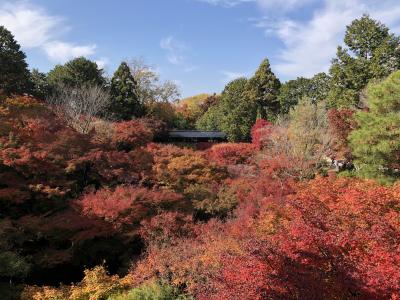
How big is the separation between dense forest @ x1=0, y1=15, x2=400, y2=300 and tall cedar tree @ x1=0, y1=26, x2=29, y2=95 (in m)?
5.80

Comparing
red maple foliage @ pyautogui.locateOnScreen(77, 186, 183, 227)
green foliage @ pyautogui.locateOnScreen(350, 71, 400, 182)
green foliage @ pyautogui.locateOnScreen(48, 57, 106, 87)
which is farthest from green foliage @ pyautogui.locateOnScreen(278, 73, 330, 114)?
red maple foliage @ pyautogui.locateOnScreen(77, 186, 183, 227)

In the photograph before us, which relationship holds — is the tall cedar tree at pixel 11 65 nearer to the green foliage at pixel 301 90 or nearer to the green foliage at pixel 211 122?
the green foliage at pixel 211 122

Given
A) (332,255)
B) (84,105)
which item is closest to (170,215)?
(332,255)

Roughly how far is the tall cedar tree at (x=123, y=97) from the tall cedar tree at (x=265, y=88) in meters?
10.9

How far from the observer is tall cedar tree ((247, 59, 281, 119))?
39.2 meters

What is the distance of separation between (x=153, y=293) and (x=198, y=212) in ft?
22.1

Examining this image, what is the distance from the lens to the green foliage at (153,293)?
12.3m

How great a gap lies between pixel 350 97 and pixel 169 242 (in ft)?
69.3

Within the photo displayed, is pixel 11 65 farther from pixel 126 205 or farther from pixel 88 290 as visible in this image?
pixel 88 290


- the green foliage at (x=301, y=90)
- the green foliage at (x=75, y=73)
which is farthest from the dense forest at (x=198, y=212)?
the green foliage at (x=301, y=90)

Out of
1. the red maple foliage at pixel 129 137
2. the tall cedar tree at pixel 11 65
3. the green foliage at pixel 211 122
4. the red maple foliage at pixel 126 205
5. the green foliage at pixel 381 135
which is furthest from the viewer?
the green foliage at pixel 211 122

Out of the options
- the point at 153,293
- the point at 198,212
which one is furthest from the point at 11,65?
the point at 153,293

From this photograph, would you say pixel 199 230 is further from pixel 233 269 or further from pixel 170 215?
pixel 233 269

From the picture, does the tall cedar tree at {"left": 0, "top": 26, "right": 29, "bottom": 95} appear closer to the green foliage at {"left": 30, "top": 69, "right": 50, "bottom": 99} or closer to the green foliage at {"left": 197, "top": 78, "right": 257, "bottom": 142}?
the green foliage at {"left": 30, "top": 69, "right": 50, "bottom": 99}
